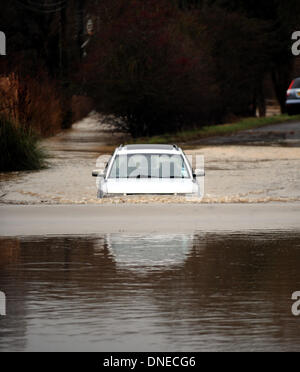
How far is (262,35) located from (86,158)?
3818 cm

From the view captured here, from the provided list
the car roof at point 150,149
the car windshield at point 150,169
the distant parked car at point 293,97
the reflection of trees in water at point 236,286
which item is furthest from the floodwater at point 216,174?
the reflection of trees in water at point 236,286

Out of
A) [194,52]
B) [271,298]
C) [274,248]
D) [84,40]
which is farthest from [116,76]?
[271,298]

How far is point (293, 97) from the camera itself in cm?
5697

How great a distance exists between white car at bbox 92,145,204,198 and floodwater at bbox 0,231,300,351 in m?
2.65

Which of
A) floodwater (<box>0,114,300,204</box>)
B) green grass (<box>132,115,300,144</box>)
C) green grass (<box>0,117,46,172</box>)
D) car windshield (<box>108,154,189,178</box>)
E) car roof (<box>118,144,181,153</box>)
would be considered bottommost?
green grass (<box>132,115,300,144</box>)

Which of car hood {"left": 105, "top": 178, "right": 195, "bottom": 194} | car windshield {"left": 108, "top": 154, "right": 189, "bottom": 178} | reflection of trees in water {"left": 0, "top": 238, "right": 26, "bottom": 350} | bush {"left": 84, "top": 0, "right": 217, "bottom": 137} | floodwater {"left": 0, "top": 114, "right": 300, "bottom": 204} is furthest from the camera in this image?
bush {"left": 84, "top": 0, "right": 217, "bottom": 137}

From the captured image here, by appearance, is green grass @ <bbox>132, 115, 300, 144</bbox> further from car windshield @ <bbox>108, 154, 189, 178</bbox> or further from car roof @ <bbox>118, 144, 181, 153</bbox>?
car windshield @ <bbox>108, 154, 189, 178</bbox>

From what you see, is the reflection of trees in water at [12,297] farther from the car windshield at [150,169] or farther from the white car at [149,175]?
the car windshield at [150,169]

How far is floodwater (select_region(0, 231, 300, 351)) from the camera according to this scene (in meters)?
10.0

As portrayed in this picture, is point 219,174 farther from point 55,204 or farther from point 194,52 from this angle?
point 194,52

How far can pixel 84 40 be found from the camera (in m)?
83.2

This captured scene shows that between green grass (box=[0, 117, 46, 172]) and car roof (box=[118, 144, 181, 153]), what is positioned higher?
car roof (box=[118, 144, 181, 153])

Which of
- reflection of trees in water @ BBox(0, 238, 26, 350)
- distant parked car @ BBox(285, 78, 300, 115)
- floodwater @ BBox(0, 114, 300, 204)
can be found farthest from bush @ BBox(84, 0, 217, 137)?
reflection of trees in water @ BBox(0, 238, 26, 350)

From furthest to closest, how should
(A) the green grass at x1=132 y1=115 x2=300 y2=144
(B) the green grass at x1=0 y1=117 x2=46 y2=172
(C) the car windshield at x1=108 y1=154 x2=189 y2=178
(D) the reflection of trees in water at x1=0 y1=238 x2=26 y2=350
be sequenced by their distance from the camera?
(A) the green grass at x1=132 y1=115 x2=300 y2=144 → (B) the green grass at x1=0 y1=117 x2=46 y2=172 → (C) the car windshield at x1=108 y1=154 x2=189 y2=178 → (D) the reflection of trees in water at x1=0 y1=238 x2=26 y2=350
